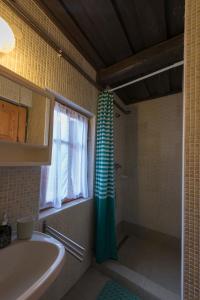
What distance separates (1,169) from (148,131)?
7.75 ft

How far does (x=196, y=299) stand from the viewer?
0.85m

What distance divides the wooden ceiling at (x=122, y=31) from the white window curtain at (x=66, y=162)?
695mm

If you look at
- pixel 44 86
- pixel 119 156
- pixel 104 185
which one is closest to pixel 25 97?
pixel 44 86

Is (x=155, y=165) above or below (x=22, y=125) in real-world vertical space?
below

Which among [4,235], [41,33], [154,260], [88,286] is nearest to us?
[4,235]

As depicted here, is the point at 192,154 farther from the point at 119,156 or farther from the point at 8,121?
the point at 119,156

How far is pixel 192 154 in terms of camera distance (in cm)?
89

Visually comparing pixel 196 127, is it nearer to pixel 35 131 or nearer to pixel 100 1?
pixel 35 131

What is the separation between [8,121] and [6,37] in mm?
488

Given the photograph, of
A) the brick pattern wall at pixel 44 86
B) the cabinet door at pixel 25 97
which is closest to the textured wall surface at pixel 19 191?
the brick pattern wall at pixel 44 86

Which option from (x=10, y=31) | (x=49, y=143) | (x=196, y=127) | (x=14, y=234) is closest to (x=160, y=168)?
(x=196, y=127)

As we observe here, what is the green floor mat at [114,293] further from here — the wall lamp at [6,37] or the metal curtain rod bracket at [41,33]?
the metal curtain rod bracket at [41,33]

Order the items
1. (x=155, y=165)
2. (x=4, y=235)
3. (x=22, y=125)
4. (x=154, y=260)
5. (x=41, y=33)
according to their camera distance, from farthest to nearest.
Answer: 1. (x=155, y=165)
2. (x=154, y=260)
3. (x=41, y=33)
4. (x=22, y=125)
5. (x=4, y=235)

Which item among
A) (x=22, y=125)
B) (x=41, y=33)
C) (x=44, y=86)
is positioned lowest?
(x=22, y=125)
